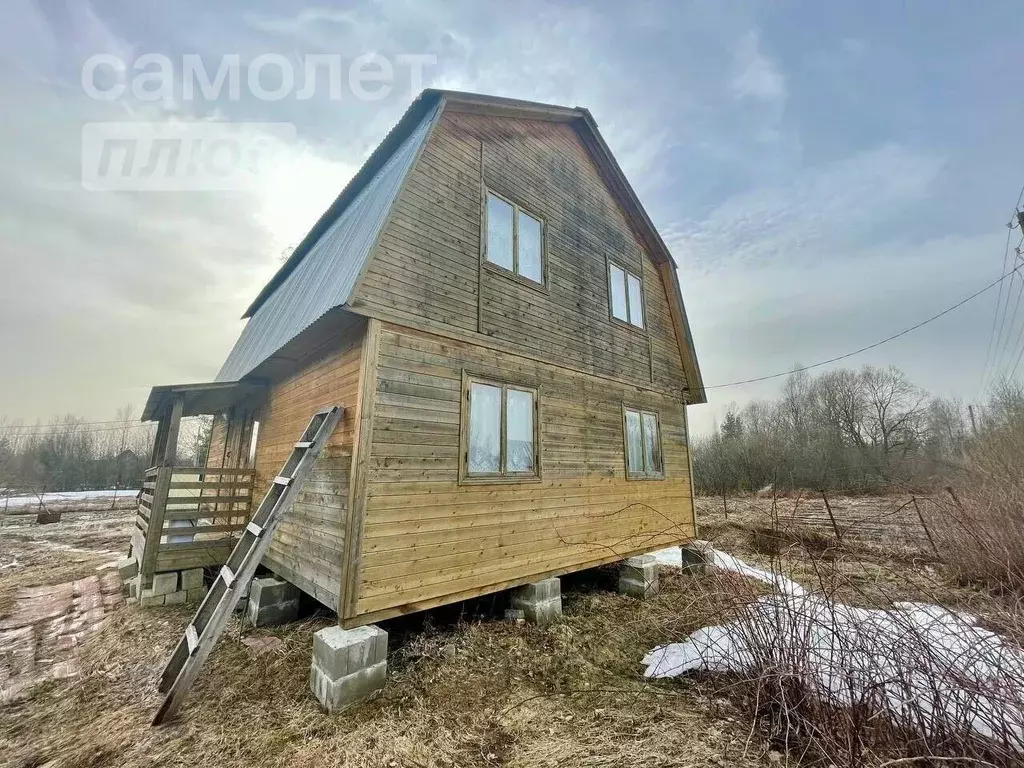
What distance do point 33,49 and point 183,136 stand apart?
225 cm

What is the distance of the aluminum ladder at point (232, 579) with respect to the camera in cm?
360

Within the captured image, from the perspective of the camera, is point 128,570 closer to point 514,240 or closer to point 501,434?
point 501,434

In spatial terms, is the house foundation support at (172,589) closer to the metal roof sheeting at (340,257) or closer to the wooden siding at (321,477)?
the wooden siding at (321,477)

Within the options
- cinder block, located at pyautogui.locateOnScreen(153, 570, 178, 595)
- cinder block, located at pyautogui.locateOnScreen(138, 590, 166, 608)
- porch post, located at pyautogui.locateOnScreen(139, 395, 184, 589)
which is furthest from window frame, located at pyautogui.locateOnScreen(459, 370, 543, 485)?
cinder block, located at pyautogui.locateOnScreen(138, 590, 166, 608)

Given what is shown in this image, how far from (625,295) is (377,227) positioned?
5.54 m

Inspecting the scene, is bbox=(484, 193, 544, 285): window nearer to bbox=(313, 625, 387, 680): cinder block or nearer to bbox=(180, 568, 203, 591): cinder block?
bbox=(313, 625, 387, 680): cinder block

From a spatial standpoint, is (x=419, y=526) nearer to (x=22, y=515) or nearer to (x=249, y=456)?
(x=249, y=456)

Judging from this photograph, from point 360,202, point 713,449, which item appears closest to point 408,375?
point 360,202

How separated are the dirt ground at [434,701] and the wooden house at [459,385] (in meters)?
0.78

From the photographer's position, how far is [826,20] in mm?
10398

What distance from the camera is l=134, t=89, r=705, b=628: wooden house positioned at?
471 centimetres

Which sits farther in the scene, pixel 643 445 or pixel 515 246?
pixel 643 445

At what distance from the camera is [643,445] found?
27.4 feet

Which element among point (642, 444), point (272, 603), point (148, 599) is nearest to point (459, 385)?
point (272, 603)
